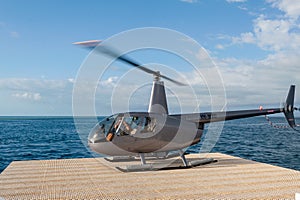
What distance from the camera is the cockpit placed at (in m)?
11.2

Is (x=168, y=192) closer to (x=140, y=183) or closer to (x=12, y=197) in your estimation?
(x=140, y=183)

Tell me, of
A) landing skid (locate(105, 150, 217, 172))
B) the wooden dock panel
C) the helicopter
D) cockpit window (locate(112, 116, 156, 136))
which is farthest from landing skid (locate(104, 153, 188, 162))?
cockpit window (locate(112, 116, 156, 136))

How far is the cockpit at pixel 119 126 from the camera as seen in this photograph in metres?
11.2

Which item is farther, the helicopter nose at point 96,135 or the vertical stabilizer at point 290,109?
the vertical stabilizer at point 290,109

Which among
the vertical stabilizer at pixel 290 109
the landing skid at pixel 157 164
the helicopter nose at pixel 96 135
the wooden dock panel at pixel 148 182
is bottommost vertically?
the wooden dock panel at pixel 148 182

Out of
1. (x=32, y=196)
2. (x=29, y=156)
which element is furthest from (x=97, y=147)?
(x=29, y=156)

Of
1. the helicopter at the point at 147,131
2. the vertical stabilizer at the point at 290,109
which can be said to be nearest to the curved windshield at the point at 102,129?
the helicopter at the point at 147,131

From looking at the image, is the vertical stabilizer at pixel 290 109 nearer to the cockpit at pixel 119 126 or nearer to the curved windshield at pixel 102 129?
the cockpit at pixel 119 126

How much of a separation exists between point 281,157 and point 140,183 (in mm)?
19444

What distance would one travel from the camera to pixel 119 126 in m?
11.3

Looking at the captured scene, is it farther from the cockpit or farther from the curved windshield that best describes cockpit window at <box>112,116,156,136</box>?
the curved windshield

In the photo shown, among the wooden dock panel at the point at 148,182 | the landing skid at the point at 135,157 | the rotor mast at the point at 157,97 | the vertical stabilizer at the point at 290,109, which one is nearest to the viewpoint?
the wooden dock panel at the point at 148,182

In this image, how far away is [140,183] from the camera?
8.95 m

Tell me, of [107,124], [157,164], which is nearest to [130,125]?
[107,124]
